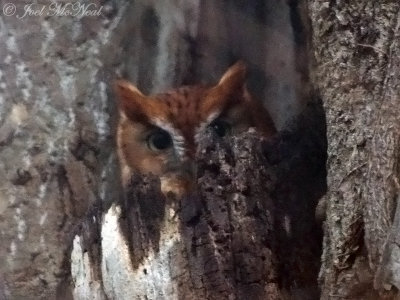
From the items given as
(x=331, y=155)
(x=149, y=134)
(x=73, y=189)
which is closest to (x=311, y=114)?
(x=331, y=155)

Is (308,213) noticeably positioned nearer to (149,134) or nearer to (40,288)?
(149,134)

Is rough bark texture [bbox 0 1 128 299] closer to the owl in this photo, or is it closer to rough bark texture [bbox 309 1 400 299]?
the owl

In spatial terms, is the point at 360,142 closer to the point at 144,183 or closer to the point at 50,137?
the point at 144,183
